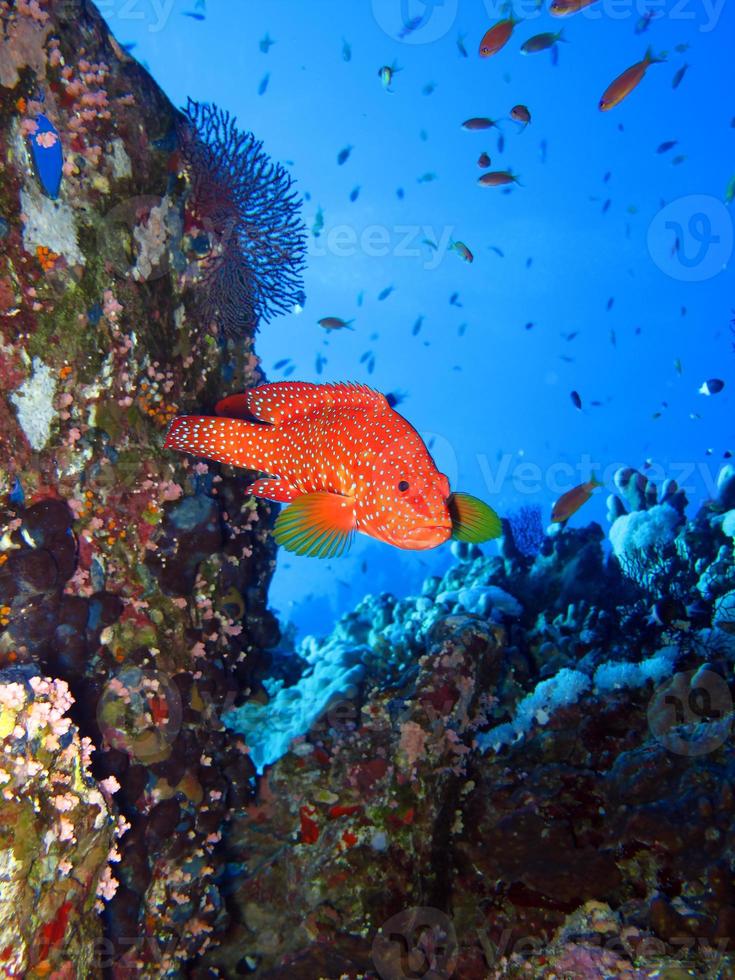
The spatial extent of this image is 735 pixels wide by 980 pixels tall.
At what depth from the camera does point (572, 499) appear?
920 centimetres

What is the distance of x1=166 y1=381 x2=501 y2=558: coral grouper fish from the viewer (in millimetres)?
3459

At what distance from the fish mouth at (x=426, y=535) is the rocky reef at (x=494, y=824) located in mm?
2250

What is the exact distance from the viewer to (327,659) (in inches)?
325

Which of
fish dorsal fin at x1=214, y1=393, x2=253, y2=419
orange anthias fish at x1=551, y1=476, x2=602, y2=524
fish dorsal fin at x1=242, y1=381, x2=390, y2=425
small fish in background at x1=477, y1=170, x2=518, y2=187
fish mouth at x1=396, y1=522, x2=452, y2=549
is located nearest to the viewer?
fish mouth at x1=396, y1=522, x2=452, y2=549

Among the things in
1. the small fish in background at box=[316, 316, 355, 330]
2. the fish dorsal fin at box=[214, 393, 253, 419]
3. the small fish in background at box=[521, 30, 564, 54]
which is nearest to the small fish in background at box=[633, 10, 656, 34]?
the small fish in background at box=[521, 30, 564, 54]

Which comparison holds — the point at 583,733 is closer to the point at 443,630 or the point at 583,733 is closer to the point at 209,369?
the point at 443,630

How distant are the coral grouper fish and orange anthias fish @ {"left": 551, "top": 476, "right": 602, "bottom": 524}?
234 inches

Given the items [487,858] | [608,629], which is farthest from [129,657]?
[608,629]

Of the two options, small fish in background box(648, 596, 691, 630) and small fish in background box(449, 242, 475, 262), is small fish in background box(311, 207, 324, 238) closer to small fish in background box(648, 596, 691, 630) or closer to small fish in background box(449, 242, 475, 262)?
small fish in background box(449, 242, 475, 262)

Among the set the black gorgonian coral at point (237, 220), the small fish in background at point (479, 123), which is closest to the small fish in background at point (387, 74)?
the small fish in background at point (479, 123)

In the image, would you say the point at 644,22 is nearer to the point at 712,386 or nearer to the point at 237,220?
Result: the point at 712,386

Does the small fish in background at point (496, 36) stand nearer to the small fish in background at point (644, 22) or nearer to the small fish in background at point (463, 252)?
the small fish in background at point (463, 252)

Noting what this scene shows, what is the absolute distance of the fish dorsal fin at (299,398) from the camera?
4.04 m

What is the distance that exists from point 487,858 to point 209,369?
5100 mm
